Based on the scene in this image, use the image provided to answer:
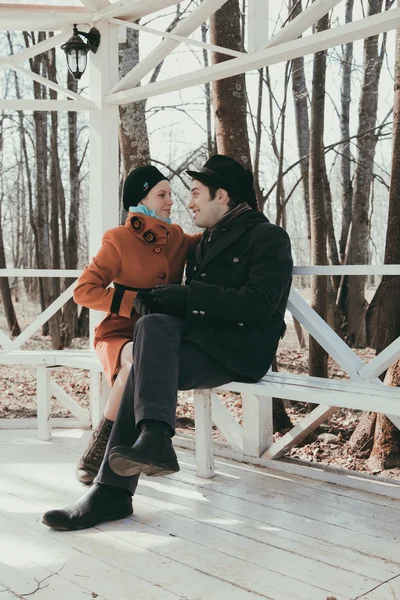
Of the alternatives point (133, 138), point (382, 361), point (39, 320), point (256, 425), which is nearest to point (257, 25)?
point (382, 361)

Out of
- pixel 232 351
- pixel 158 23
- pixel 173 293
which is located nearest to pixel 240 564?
pixel 232 351

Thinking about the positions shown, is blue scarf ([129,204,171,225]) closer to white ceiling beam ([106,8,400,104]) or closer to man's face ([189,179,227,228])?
man's face ([189,179,227,228])

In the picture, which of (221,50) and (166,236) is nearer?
(166,236)

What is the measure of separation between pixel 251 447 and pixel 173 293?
1.20m

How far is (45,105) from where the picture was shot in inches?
191

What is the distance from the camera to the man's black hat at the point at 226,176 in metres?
3.65

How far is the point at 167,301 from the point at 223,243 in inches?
15.5

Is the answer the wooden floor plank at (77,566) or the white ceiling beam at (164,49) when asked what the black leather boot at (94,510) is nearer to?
the wooden floor plank at (77,566)

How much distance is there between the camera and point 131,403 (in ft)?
10.5

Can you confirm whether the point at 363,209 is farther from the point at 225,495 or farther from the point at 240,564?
the point at 240,564

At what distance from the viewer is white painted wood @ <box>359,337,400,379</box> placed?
353 centimetres

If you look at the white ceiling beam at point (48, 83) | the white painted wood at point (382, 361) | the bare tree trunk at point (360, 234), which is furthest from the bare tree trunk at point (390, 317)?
the bare tree trunk at point (360, 234)

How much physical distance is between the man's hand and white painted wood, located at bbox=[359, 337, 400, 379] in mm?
930

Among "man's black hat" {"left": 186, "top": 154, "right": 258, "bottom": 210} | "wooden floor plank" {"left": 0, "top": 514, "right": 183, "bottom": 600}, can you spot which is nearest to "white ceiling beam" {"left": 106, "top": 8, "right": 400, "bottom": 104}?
"man's black hat" {"left": 186, "top": 154, "right": 258, "bottom": 210}
